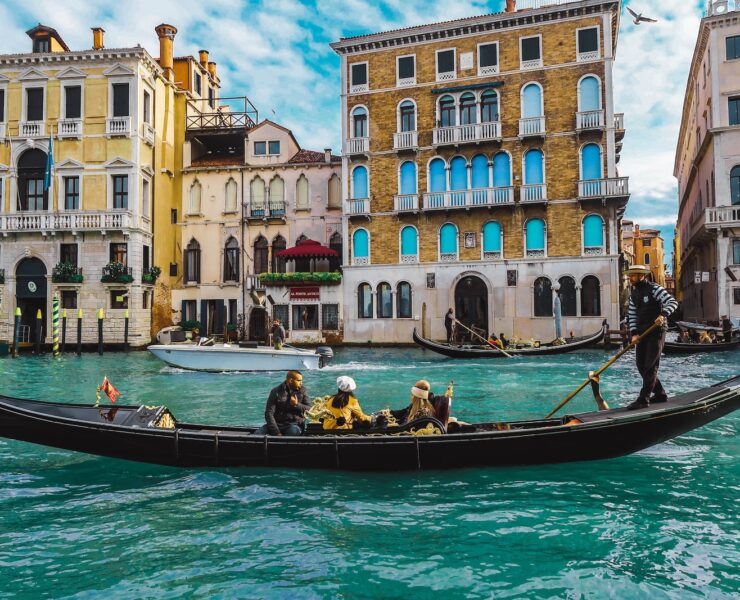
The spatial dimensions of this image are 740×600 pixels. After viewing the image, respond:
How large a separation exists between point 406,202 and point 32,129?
521 inches

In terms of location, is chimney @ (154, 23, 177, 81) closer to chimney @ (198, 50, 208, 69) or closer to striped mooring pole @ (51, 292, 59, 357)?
chimney @ (198, 50, 208, 69)

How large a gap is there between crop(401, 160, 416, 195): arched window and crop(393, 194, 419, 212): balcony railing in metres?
0.24

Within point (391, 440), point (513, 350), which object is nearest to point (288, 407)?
point (391, 440)

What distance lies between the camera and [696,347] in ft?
51.8

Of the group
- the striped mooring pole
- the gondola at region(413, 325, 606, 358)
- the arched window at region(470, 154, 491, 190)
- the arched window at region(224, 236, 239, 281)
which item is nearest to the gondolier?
the gondola at region(413, 325, 606, 358)

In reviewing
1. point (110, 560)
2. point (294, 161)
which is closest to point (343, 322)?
point (294, 161)

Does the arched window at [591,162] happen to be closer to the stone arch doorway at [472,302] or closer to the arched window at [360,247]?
the stone arch doorway at [472,302]

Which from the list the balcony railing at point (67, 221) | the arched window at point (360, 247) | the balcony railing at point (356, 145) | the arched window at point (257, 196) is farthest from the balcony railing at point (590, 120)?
the balcony railing at point (67, 221)

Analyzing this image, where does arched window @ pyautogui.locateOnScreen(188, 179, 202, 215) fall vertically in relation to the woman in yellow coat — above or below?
above

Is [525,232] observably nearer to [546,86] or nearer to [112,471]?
[546,86]

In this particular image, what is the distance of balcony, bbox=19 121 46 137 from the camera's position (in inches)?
844

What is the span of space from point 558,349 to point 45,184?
17169 millimetres

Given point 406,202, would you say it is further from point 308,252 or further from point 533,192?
point 533,192

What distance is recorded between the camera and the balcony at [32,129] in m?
21.4
